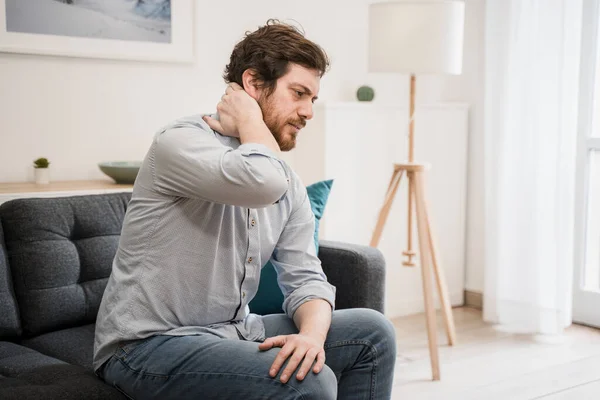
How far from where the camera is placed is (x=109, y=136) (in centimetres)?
334

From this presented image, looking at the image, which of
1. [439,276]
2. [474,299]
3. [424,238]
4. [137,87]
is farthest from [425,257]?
[137,87]

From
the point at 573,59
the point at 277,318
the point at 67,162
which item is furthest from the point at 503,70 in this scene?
the point at 277,318

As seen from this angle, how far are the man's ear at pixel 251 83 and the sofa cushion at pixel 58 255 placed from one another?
87cm

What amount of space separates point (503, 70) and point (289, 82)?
7.53 ft

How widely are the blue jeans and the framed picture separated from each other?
1.69 meters

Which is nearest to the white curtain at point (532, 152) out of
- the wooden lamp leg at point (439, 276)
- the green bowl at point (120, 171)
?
the wooden lamp leg at point (439, 276)

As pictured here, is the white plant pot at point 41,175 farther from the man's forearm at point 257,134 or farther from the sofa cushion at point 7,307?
the man's forearm at point 257,134

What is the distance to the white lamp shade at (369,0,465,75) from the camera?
3252 mm

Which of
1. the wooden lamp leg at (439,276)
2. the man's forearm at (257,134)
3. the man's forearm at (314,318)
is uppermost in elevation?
the man's forearm at (257,134)

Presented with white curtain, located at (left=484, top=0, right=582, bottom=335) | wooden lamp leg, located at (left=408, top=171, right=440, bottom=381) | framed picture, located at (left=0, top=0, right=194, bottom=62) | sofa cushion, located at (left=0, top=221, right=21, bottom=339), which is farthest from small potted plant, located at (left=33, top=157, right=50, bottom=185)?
white curtain, located at (left=484, top=0, right=582, bottom=335)

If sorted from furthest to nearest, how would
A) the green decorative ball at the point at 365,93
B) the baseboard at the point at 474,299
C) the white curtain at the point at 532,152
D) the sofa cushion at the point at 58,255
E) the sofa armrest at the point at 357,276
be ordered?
the baseboard at the point at 474,299
the green decorative ball at the point at 365,93
the white curtain at the point at 532,152
the sofa armrest at the point at 357,276
the sofa cushion at the point at 58,255

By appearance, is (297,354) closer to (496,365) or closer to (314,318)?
(314,318)

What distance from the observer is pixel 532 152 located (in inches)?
152

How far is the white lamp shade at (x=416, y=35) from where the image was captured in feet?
10.7
